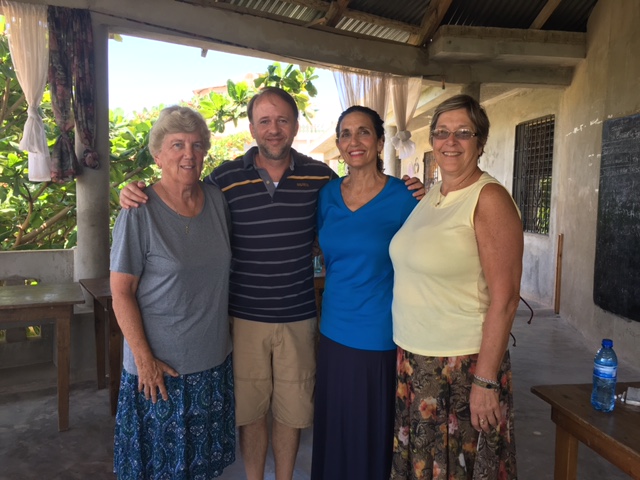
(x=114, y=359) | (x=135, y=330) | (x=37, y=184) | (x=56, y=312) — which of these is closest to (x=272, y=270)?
(x=135, y=330)

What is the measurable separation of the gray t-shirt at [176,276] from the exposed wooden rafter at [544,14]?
5.32m

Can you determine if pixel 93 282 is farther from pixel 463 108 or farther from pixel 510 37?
pixel 510 37

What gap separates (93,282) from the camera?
3.56m

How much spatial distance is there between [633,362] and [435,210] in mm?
3737

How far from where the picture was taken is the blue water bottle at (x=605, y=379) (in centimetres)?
168

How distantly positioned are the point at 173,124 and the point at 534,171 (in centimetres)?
693

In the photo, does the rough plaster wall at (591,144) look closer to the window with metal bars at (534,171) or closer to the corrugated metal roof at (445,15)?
the corrugated metal roof at (445,15)

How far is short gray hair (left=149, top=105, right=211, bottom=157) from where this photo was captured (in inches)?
68.9

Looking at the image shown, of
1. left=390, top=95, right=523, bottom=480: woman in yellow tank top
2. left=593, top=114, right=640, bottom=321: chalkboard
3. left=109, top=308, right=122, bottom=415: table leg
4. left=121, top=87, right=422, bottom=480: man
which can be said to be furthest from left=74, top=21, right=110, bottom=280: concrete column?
left=593, top=114, right=640, bottom=321: chalkboard

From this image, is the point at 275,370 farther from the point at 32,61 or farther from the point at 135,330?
the point at 32,61

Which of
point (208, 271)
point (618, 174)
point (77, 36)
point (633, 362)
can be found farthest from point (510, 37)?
point (208, 271)

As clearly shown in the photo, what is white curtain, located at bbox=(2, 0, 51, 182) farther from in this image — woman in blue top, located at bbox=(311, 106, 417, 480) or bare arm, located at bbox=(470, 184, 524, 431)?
bare arm, located at bbox=(470, 184, 524, 431)

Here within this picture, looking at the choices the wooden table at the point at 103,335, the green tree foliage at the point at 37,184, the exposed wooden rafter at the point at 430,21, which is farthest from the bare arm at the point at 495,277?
the exposed wooden rafter at the point at 430,21

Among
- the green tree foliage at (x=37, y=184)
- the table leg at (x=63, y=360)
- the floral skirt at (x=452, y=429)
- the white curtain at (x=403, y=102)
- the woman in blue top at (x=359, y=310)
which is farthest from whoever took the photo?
the white curtain at (x=403, y=102)
